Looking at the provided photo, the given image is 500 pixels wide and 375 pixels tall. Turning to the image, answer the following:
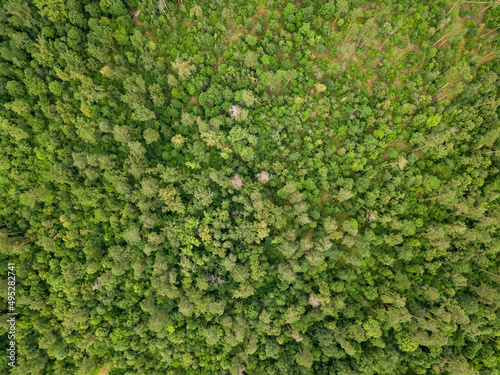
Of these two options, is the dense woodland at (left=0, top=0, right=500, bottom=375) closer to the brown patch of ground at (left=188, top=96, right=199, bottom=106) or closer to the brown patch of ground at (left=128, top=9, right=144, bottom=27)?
the brown patch of ground at (left=128, top=9, right=144, bottom=27)

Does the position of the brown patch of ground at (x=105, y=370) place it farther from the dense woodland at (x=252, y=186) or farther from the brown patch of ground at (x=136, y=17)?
the brown patch of ground at (x=136, y=17)

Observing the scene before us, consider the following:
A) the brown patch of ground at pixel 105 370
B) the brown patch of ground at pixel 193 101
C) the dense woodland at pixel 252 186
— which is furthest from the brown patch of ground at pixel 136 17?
the brown patch of ground at pixel 105 370

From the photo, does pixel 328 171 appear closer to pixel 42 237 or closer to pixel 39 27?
pixel 42 237

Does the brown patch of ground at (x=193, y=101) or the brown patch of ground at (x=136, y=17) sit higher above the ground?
the brown patch of ground at (x=136, y=17)

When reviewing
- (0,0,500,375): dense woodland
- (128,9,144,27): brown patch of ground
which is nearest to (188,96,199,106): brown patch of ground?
(0,0,500,375): dense woodland

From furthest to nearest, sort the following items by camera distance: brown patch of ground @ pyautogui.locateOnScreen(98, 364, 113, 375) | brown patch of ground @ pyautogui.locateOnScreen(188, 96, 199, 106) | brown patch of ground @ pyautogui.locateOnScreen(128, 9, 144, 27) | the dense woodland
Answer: brown patch of ground @ pyautogui.locateOnScreen(188, 96, 199, 106), brown patch of ground @ pyautogui.locateOnScreen(98, 364, 113, 375), brown patch of ground @ pyautogui.locateOnScreen(128, 9, 144, 27), the dense woodland

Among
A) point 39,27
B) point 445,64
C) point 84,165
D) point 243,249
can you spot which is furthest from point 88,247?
point 445,64

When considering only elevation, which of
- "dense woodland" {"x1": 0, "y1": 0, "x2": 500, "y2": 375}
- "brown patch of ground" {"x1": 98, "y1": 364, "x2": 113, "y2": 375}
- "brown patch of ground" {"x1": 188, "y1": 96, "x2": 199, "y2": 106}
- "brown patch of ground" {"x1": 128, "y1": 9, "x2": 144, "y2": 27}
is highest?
"brown patch of ground" {"x1": 128, "y1": 9, "x2": 144, "y2": 27}

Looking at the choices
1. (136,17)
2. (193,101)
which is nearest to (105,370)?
(193,101)
